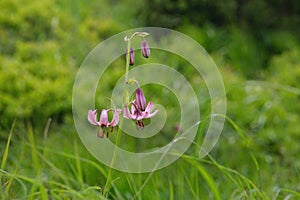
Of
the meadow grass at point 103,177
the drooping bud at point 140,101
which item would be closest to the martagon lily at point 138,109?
the drooping bud at point 140,101

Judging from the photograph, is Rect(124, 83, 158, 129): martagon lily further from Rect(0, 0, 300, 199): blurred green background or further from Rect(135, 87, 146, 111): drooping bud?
Rect(0, 0, 300, 199): blurred green background

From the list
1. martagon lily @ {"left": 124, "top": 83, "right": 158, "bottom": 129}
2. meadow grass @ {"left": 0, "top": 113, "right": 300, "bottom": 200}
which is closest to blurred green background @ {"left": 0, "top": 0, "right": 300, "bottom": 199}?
meadow grass @ {"left": 0, "top": 113, "right": 300, "bottom": 200}

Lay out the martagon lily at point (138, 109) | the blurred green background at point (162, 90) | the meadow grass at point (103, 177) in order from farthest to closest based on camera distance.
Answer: the blurred green background at point (162, 90) → the meadow grass at point (103, 177) → the martagon lily at point (138, 109)

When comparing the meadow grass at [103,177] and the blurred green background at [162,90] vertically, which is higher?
the blurred green background at [162,90]

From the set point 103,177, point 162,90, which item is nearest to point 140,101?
point 103,177

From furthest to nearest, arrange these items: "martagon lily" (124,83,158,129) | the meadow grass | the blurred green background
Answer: the blurred green background → the meadow grass → "martagon lily" (124,83,158,129)

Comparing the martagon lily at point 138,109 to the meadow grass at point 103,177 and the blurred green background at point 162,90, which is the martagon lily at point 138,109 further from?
the meadow grass at point 103,177

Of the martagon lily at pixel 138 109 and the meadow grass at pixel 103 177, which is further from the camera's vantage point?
the meadow grass at pixel 103 177

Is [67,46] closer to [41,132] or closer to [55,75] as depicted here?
[55,75]

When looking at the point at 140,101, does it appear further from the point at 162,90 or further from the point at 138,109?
the point at 162,90
